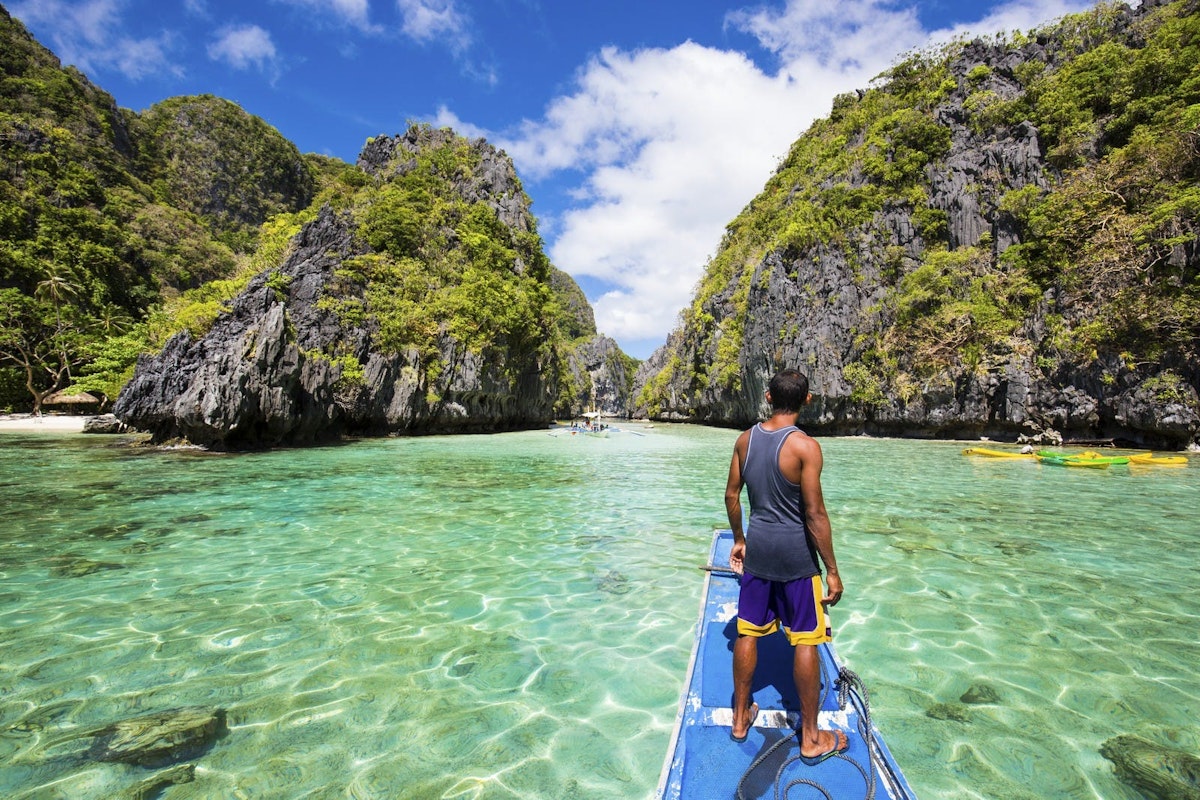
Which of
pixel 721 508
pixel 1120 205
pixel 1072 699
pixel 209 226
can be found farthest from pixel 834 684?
pixel 209 226

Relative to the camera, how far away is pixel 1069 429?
21.6 metres

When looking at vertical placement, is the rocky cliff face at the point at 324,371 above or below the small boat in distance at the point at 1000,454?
above

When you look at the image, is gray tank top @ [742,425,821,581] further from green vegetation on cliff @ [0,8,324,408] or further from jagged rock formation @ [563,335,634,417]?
jagged rock formation @ [563,335,634,417]

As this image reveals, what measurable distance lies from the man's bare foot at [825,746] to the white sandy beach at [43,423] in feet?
121

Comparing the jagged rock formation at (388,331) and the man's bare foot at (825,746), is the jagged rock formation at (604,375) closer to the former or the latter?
the jagged rock formation at (388,331)

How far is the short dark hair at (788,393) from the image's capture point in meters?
2.70

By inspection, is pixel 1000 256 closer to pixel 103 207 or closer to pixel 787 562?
pixel 787 562

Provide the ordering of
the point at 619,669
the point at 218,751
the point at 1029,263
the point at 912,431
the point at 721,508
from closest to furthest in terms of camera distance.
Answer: the point at 218,751 → the point at 619,669 → the point at 721,508 → the point at 1029,263 → the point at 912,431

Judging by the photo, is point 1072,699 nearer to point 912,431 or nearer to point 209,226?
point 912,431

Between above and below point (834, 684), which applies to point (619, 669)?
below

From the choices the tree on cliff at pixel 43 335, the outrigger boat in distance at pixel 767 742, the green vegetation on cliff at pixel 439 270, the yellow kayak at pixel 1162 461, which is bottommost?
the outrigger boat in distance at pixel 767 742

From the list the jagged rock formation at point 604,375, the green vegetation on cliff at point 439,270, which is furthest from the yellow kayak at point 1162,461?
the jagged rock formation at point 604,375

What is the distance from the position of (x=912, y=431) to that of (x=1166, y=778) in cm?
2922

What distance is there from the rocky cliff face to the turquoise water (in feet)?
32.6
